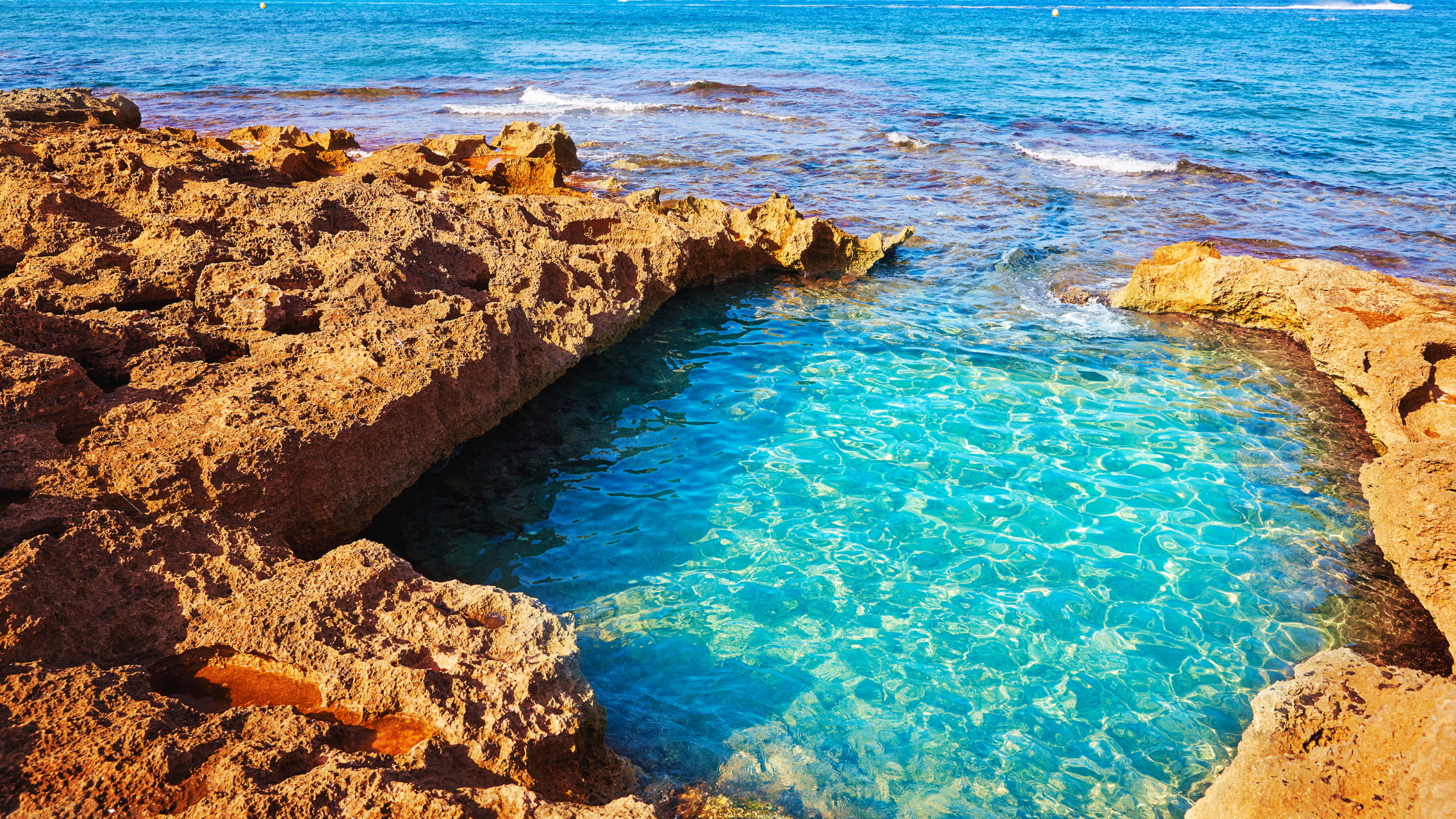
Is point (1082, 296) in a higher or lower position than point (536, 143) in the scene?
lower

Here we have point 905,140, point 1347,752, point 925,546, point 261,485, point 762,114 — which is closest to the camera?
point 1347,752

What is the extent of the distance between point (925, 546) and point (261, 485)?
165 inches

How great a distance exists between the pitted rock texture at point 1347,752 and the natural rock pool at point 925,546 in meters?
0.47

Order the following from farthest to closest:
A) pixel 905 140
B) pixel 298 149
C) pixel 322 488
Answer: pixel 905 140
pixel 298 149
pixel 322 488

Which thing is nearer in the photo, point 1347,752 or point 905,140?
point 1347,752

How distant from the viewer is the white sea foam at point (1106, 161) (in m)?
16.6

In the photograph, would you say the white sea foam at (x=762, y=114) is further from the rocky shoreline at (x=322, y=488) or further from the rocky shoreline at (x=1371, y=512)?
the rocky shoreline at (x=322, y=488)

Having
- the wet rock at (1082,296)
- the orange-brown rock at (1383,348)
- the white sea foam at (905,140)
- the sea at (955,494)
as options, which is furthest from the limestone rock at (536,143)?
the orange-brown rock at (1383,348)

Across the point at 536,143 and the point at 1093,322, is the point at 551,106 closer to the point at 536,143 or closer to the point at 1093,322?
the point at 536,143

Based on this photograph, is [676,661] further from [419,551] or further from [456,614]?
[419,551]

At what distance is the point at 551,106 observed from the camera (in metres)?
24.3

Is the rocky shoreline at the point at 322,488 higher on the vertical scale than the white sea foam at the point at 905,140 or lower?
lower

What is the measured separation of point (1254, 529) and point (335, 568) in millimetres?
6000

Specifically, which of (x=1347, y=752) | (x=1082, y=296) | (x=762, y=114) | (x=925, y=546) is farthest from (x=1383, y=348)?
(x=762, y=114)
